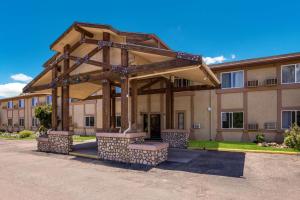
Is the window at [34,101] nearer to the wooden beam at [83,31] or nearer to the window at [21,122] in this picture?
the window at [21,122]

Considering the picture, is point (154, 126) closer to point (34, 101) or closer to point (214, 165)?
point (214, 165)

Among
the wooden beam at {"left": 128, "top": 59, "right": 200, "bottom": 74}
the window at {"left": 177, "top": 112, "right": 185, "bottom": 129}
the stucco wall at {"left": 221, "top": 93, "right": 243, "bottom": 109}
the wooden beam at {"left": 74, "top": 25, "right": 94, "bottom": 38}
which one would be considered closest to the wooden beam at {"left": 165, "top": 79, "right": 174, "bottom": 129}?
the window at {"left": 177, "top": 112, "right": 185, "bottom": 129}

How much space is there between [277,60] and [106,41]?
12006mm

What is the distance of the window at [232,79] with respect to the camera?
16938mm

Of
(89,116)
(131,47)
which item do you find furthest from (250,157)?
(89,116)

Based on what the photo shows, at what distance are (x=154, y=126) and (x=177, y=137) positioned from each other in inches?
209

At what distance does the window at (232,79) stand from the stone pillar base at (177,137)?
571 centimetres

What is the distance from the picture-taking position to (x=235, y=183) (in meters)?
7.07

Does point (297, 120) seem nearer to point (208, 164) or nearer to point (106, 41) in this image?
point (208, 164)

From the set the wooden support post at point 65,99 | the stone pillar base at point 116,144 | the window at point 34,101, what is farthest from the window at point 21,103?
the stone pillar base at point 116,144

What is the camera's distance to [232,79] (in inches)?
680

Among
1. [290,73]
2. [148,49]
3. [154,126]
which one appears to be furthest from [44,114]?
[290,73]

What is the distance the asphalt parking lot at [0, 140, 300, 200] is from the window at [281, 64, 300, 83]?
674 centimetres

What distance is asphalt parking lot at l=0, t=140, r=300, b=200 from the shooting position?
6203mm
